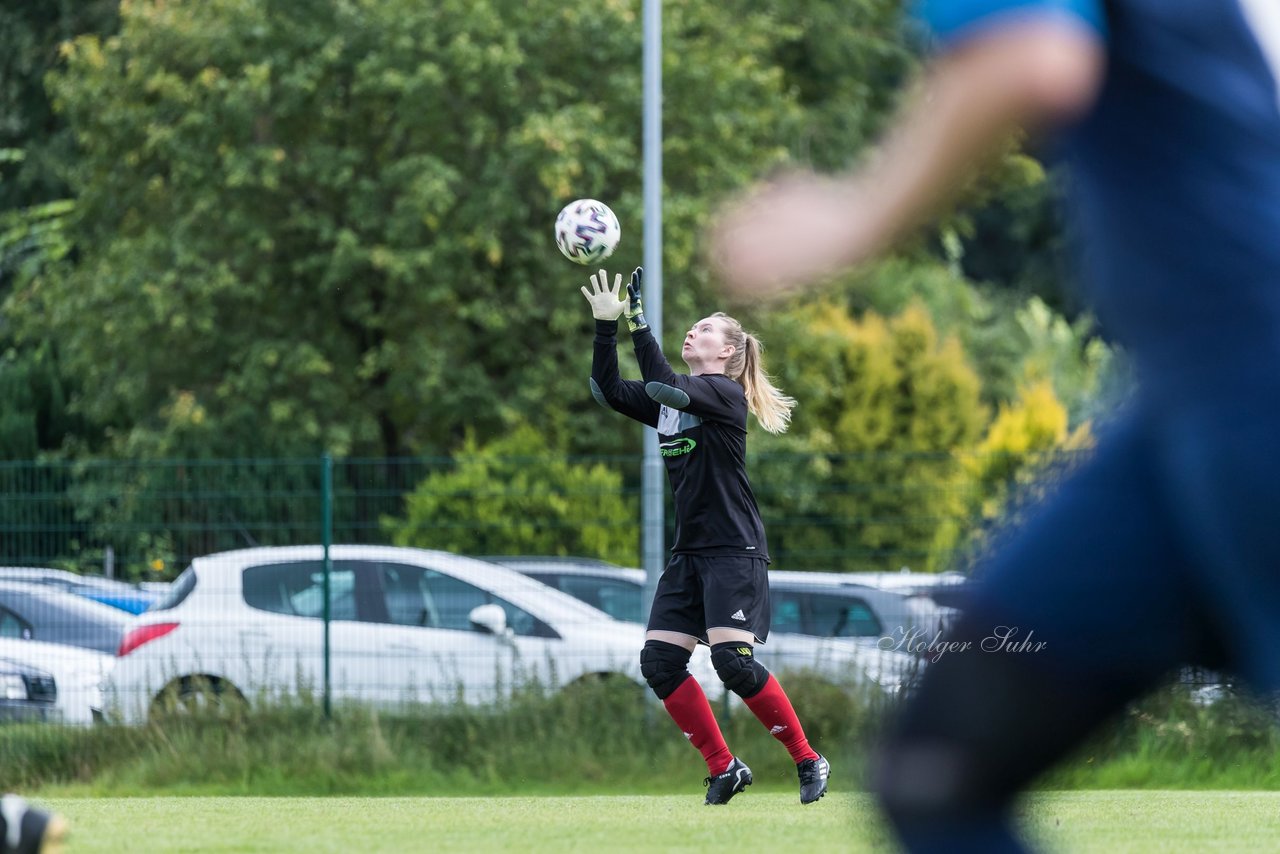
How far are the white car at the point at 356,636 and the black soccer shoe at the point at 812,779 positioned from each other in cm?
425

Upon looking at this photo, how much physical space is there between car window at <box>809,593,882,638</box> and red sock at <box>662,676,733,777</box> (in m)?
4.31

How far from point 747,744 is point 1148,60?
31.4 ft

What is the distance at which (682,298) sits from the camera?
907 inches

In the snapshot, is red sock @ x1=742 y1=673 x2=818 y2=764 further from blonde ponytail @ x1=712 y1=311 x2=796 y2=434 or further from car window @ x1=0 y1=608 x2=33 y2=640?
car window @ x1=0 y1=608 x2=33 y2=640

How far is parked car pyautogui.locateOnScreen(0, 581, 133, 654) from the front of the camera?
1254cm

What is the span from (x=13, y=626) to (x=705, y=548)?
7.00 meters

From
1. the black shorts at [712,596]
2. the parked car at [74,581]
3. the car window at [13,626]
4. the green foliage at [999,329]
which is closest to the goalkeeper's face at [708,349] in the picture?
the black shorts at [712,596]

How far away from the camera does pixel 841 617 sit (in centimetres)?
1203

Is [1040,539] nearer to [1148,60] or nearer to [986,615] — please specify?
[986,615]

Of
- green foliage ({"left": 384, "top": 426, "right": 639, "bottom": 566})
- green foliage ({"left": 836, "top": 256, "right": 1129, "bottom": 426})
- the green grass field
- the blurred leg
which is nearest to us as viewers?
the blurred leg

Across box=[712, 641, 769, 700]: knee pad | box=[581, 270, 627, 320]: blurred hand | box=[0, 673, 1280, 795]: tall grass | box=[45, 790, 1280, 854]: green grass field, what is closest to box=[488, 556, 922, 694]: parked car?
box=[0, 673, 1280, 795]: tall grass

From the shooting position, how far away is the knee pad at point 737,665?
24.2 ft

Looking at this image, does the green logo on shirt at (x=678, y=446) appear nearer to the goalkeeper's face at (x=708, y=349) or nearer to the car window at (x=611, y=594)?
the goalkeeper's face at (x=708, y=349)

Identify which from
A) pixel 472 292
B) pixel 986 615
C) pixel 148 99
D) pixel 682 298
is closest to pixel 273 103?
pixel 148 99
